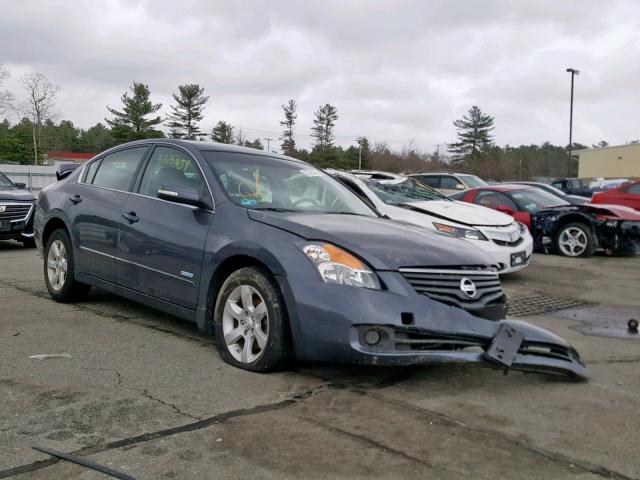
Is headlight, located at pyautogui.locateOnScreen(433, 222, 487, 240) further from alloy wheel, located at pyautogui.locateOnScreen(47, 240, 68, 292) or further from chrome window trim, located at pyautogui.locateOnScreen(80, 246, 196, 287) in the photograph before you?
alloy wheel, located at pyautogui.locateOnScreen(47, 240, 68, 292)

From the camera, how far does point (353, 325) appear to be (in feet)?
12.0

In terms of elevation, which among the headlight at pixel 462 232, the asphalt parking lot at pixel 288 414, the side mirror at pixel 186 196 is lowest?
the asphalt parking lot at pixel 288 414

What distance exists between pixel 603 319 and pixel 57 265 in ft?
17.9

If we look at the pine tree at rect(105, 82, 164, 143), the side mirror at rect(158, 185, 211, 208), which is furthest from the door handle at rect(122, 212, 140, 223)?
the pine tree at rect(105, 82, 164, 143)

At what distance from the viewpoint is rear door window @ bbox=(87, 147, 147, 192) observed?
556 centimetres

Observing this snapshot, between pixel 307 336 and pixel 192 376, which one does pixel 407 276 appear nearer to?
pixel 307 336

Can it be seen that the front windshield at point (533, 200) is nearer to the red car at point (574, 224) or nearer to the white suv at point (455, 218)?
the red car at point (574, 224)

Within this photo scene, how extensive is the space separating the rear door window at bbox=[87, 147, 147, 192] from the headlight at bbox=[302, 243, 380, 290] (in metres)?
2.36

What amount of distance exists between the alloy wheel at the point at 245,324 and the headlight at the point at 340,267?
1.52 ft

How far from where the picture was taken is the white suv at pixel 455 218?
26.4 feet

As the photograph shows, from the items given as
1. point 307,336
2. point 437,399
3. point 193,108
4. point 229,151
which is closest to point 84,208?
point 229,151

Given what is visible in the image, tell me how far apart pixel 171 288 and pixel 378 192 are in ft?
15.6

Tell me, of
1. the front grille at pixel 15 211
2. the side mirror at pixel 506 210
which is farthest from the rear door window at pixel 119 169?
the side mirror at pixel 506 210

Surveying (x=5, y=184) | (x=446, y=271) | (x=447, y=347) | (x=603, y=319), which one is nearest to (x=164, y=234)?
(x=446, y=271)
